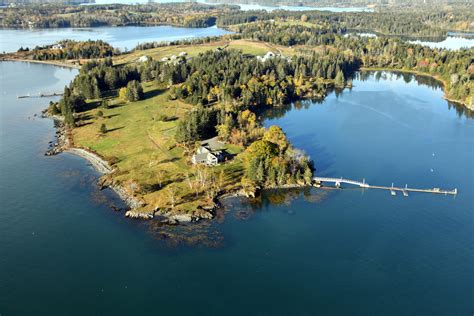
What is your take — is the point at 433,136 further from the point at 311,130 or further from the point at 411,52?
the point at 411,52

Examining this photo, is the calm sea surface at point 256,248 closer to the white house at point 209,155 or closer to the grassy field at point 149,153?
the grassy field at point 149,153

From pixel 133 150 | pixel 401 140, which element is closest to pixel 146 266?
pixel 133 150

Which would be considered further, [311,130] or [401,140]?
[311,130]

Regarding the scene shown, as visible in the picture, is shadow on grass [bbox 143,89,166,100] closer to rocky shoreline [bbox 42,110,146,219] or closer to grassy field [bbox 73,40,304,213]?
grassy field [bbox 73,40,304,213]

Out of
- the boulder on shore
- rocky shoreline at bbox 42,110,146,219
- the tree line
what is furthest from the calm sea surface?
the tree line

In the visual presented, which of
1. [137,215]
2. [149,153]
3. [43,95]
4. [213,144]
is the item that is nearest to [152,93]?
[43,95]

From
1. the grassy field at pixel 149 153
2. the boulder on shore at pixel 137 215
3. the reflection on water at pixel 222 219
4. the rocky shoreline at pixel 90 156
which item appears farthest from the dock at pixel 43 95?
the reflection on water at pixel 222 219
